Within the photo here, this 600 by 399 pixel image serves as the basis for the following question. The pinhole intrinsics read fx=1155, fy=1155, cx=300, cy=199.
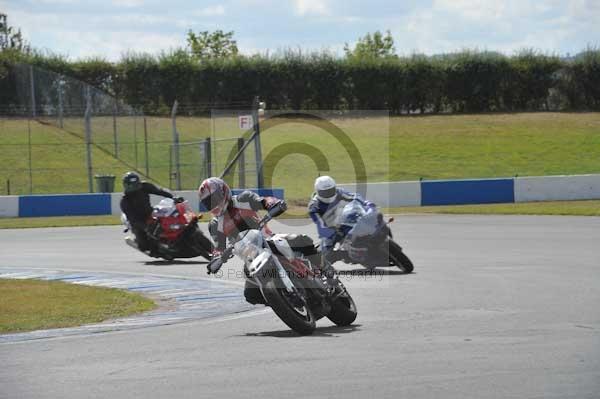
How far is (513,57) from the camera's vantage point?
176ft

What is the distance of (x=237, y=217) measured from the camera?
10508 mm

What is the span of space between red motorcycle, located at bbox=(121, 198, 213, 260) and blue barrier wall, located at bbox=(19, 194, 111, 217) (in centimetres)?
1212

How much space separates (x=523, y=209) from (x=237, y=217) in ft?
57.3

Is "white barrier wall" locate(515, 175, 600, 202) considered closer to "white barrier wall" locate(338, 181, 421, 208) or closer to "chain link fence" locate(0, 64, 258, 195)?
"white barrier wall" locate(338, 181, 421, 208)

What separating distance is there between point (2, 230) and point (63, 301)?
514 inches

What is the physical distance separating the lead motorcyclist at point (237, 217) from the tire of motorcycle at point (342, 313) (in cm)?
40

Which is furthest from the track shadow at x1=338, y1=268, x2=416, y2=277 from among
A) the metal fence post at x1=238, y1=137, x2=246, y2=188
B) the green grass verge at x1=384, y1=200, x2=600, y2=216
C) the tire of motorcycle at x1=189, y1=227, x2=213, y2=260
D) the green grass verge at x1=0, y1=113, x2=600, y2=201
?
the green grass verge at x1=0, y1=113, x2=600, y2=201

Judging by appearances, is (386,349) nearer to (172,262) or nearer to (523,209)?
(172,262)

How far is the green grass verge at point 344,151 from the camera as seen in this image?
35312mm

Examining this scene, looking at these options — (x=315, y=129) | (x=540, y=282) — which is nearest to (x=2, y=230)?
(x=540, y=282)

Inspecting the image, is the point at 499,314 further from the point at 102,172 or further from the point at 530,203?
the point at 102,172

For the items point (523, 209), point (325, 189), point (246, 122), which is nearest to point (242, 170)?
point (246, 122)

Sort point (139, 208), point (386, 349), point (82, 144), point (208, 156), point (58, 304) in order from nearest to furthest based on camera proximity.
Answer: point (386, 349), point (58, 304), point (139, 208), point (208, 156), point (82, 144)

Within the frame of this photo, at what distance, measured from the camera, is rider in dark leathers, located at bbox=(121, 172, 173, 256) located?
17797 millimetres
